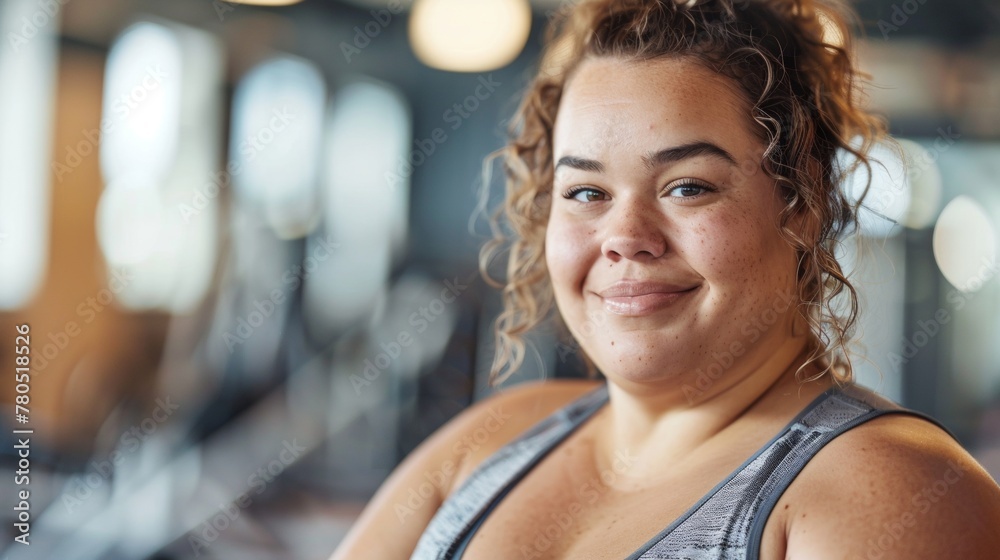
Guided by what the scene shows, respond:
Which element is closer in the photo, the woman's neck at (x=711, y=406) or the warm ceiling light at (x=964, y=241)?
the woman's neck at (x=711, y=406)

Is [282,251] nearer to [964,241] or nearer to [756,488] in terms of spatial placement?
[964,241]

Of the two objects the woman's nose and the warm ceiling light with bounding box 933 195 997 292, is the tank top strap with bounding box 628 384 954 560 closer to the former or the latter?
the woman's nose

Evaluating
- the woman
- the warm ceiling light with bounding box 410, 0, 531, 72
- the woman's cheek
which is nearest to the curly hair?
the woman

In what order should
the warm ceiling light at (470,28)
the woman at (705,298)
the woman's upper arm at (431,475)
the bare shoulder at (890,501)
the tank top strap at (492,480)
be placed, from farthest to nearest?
1. the warm ceiling light at (470,28)
2. the woman's upper arm at (431,475)
3. the tank top strap at (492,480)
4. the woman at (705,298)
5. the bare shoulder at (890,501)

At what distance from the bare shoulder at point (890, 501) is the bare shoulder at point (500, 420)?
21.4 inches

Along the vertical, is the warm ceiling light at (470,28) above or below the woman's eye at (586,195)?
above

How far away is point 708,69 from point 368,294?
608 cm

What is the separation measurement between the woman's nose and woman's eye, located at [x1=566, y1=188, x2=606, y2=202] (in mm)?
59

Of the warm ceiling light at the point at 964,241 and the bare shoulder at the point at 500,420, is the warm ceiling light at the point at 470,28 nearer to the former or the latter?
the warm ceiling light at the point at 964,241

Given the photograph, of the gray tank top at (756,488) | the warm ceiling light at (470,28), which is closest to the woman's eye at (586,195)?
the gray tank top at (756,488)

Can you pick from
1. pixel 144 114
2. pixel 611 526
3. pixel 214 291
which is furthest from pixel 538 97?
pixel 144 114

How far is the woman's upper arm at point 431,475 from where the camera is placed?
125 cm

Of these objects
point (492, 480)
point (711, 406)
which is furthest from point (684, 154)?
point (492, 480)

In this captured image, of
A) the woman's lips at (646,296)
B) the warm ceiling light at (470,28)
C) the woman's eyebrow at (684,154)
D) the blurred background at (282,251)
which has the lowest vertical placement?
the blurred background at (282,251)
